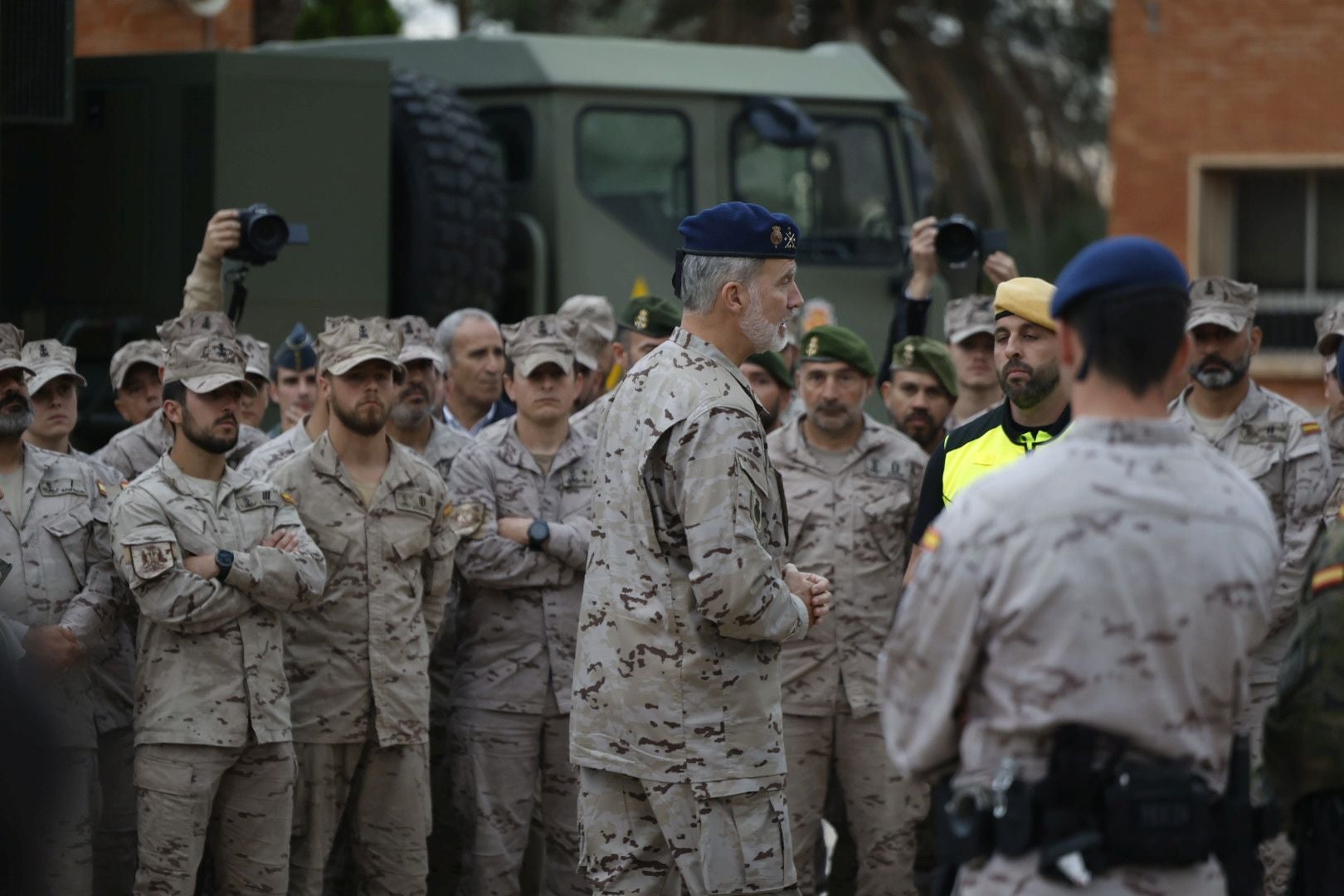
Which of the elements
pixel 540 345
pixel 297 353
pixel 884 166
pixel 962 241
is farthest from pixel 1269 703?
pixel 884 166

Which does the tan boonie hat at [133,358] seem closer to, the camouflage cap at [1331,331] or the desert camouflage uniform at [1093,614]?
the camouflage cap at [1331,331]

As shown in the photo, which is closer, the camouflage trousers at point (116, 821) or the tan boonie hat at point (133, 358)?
the camouflage trousers at point (116, 821)

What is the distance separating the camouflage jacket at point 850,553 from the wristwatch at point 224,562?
1962 mm

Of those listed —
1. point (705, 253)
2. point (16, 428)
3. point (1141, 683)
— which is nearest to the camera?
point (1141, 683)

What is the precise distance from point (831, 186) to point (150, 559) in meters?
5.70

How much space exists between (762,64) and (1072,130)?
12403 mm

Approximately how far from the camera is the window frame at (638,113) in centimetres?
984

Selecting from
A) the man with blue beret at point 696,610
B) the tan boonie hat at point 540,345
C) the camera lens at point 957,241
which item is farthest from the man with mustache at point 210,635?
the camera lens at point 957,241

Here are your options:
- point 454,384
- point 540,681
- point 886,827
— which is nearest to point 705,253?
point 540,681

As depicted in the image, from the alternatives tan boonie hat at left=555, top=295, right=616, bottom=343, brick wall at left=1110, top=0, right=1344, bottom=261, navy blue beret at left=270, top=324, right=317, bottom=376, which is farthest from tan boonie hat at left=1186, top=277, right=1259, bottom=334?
brick wall at left=1110, top=0, right=1344, bottom=261

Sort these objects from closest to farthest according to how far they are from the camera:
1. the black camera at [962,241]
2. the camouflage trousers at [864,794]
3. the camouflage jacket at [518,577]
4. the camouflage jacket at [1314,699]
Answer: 1. the camouflage jacket at [1314,699]
2. the camouflage jacket at [518,577]
3. the camouflage trousers at [864,794]
4. the black camera at [962,241]

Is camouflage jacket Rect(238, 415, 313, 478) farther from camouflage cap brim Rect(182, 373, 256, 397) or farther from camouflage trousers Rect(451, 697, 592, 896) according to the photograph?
camouflage trousers Rect(451, 697, 592, 896)

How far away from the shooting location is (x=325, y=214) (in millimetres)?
8328

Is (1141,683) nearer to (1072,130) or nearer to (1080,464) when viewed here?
(1080,464)
